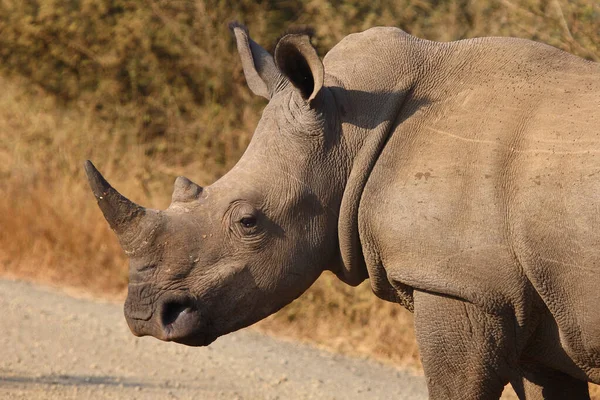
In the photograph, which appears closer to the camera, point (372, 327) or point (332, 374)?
point (332, 374)

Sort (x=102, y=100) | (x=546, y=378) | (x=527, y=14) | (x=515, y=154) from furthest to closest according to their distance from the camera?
(x=102, y=100)
(x=527, y=14)
(x=546, y=378)
(x=515, y=154)

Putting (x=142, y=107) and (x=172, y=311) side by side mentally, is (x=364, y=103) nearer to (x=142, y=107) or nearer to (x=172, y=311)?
(x=172, y=311)

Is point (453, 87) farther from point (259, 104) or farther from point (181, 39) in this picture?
point (181, 39)

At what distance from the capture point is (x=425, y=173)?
3.99 metres

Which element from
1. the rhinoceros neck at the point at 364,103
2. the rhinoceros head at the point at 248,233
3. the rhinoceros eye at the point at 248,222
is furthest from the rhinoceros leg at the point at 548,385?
the rhinoceros eye at the point at 248,222

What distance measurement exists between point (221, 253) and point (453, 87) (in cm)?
110

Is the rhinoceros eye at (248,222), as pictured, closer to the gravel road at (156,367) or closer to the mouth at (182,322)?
the mouth at (182,322)

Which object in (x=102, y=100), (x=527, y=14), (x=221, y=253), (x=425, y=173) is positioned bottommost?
(x=102, y=100)

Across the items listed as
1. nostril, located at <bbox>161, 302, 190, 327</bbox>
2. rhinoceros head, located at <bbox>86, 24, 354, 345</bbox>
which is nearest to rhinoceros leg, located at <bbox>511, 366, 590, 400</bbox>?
rhinoceros head, located at <bbox>86, 24, 354, 345</bbox>

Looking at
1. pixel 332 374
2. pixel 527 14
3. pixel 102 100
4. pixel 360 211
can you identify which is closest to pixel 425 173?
pixel 360 211

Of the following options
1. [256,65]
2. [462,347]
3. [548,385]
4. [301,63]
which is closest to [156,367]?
[256,65]

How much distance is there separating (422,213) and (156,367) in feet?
12.3

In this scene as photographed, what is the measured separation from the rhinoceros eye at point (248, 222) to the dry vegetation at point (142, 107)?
3.68 meters

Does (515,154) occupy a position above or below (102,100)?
above
